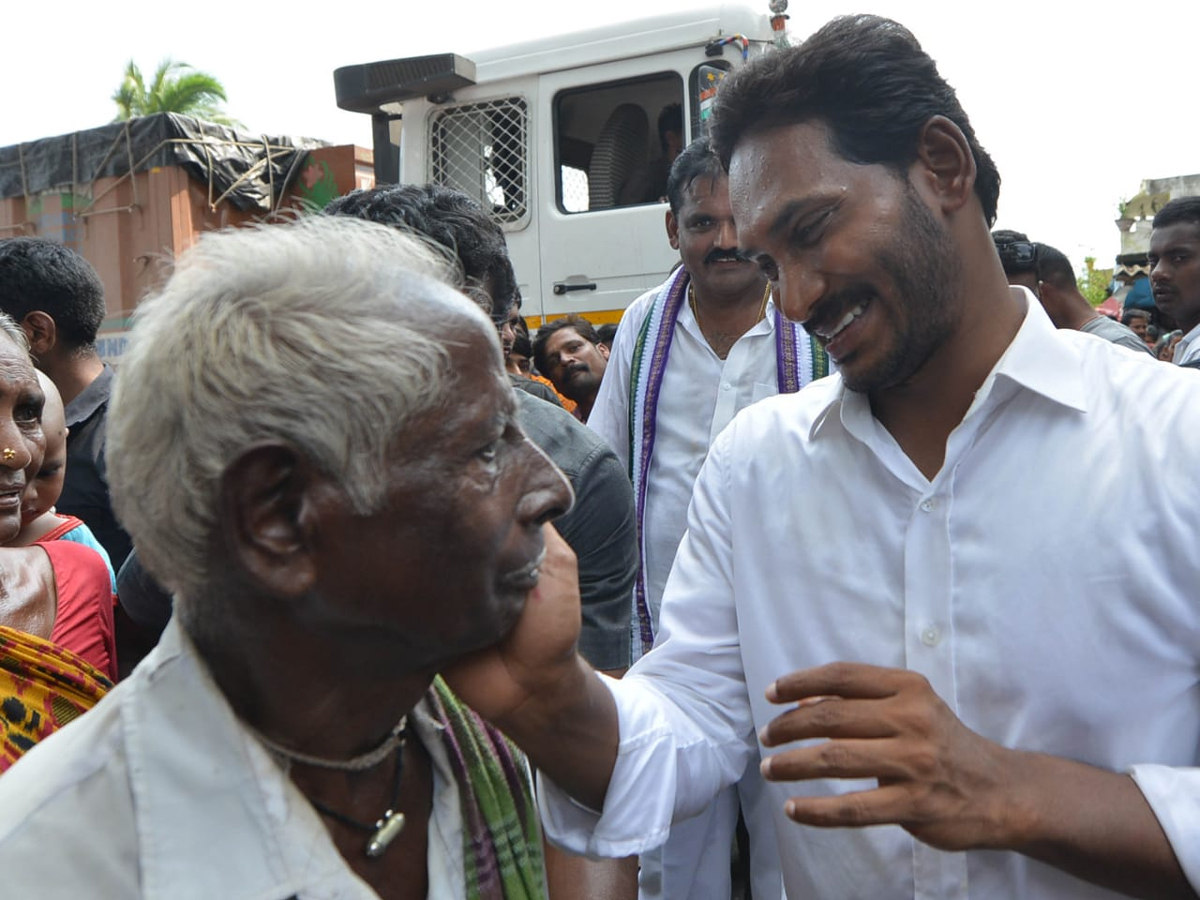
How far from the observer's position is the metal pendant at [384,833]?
1325mm

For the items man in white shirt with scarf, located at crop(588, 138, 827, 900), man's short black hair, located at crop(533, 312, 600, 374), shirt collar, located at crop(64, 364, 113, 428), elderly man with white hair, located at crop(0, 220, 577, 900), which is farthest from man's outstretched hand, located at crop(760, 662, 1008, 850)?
man's short black hair, located at crop(533, 312, 600, 374)

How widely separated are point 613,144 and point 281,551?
4986 mm

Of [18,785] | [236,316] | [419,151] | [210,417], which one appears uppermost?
[419,151]

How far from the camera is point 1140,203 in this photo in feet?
81.2

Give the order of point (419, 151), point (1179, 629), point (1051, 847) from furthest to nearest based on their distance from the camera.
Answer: point (419, 151)
point (1179, 629)
point (1051, 847)

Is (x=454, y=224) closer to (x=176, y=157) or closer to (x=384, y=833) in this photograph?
(x=384, y=833)

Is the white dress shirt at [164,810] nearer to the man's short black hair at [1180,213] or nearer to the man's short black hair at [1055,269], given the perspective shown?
the man's short black hair at [1055,269]

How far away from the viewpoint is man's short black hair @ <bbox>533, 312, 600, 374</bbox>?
5.63 m

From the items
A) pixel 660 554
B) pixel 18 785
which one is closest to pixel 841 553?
pixel 18 785

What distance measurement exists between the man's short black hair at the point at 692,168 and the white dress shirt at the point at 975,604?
1741 millimetres

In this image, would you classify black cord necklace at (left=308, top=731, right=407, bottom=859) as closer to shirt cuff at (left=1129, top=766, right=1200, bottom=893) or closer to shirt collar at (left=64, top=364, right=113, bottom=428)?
shirt cuff at (left=1129, top=766, right=1200, bottom=893)

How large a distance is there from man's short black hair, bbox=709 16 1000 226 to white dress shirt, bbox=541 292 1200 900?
0.38m

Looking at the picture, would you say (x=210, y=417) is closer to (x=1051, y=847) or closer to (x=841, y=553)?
(x=841, y=553)

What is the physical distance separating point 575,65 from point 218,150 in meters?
2.53
